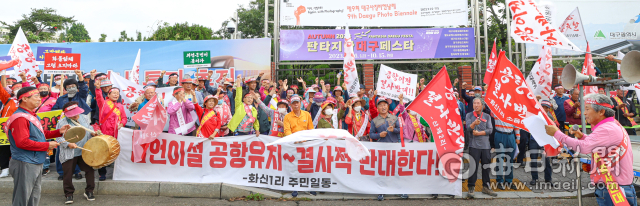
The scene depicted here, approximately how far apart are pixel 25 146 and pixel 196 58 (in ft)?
23.7

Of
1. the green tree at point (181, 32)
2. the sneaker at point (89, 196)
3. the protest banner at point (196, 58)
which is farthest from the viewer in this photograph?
the green tree at point (181, 32)

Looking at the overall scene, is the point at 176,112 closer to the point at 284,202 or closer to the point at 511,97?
the point at 284,202

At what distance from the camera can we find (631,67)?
13.9 ft

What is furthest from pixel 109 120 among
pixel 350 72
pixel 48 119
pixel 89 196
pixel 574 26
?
pixel 574 26

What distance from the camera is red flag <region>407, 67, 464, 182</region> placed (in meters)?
5.55

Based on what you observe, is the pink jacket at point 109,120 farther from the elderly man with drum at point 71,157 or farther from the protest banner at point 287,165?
the elderly man with drum at point 71,157

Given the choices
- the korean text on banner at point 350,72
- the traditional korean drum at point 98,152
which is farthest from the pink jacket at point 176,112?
the korean text on banner at point 350,72

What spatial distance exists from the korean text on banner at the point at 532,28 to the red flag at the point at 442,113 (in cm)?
137

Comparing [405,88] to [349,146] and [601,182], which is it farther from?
[601,182]

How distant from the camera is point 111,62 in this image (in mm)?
11859

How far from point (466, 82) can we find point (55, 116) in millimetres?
10298

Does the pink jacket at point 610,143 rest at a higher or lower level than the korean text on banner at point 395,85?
lower

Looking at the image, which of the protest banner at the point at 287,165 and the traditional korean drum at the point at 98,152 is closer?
the traditional korean drum at the point at 98,152

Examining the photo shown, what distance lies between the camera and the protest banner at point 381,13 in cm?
1165
